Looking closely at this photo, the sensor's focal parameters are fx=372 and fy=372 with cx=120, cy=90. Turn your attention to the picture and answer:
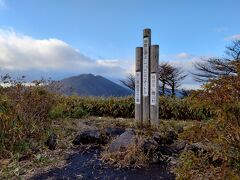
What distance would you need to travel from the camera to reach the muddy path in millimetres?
4918

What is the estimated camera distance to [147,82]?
26.3 feet

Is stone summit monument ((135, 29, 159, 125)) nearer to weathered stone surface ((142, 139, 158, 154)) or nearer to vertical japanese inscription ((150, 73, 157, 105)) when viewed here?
vertical japanese inscription ((150, 73, 157, 105))

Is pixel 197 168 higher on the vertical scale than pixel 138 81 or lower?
lower

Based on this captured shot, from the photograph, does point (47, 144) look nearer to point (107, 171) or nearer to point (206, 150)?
point (107, 171)

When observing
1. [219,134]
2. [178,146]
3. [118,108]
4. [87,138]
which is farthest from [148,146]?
[118,108]

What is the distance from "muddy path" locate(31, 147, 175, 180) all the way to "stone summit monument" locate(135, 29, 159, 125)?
8.21ft

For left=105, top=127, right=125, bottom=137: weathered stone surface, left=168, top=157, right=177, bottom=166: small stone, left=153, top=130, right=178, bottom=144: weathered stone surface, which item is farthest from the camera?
left=105, top=127, right=125, bottom=137: weathered stone surface

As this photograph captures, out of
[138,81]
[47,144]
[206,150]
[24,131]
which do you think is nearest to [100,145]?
[47,144]

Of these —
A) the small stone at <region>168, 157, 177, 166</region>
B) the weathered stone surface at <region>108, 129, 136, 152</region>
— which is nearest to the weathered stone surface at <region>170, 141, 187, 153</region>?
the small stone at <region>168, 157, 177, 166</region>

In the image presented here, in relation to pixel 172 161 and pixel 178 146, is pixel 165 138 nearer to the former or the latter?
pixel 178 146

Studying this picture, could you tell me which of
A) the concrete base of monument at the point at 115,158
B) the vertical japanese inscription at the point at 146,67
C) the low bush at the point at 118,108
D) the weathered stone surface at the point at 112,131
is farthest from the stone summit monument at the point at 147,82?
the low bush at the point at 118,108

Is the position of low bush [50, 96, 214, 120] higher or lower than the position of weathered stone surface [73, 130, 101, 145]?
higher

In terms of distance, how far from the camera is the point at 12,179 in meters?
5.18

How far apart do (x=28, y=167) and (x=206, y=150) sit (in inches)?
120
